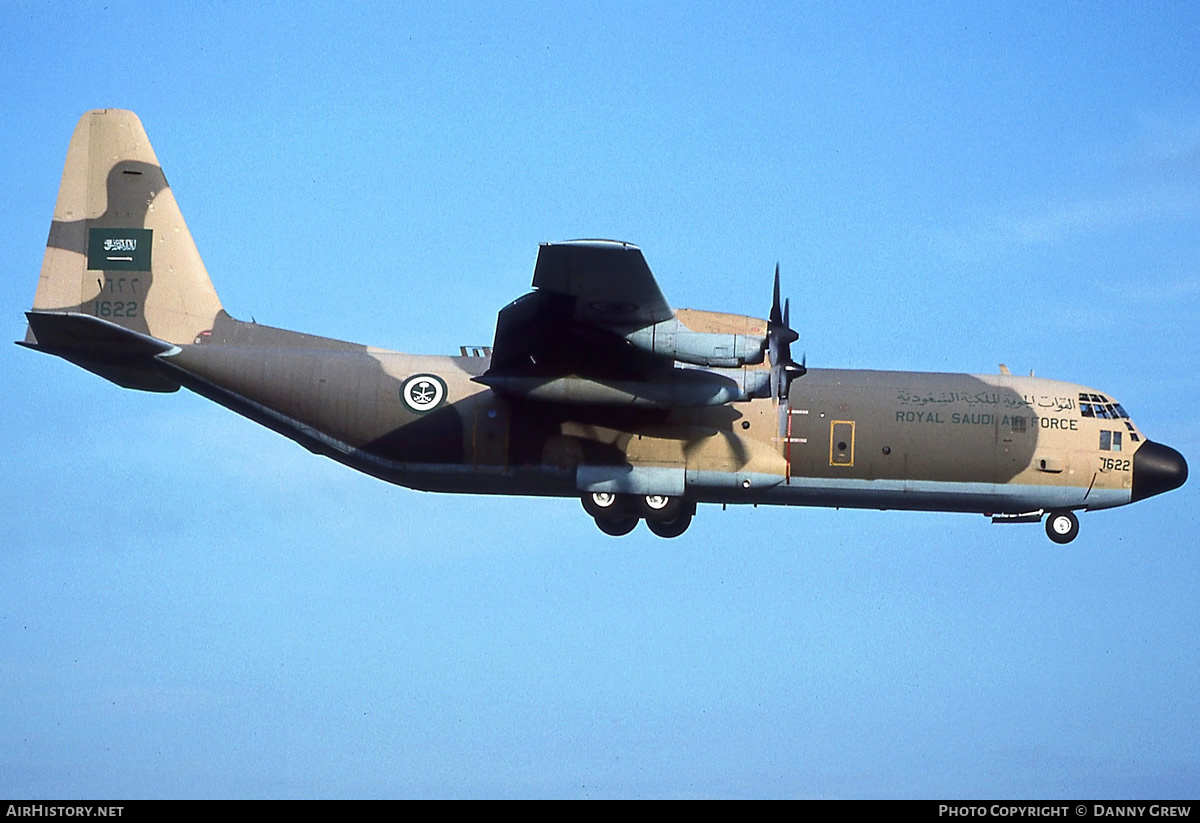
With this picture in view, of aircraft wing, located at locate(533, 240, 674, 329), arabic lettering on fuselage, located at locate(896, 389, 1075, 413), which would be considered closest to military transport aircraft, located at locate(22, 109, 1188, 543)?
arabic lettering on fuselage, located at locate(896, 389, 1075, 413)

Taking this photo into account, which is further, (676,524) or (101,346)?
(676,524)

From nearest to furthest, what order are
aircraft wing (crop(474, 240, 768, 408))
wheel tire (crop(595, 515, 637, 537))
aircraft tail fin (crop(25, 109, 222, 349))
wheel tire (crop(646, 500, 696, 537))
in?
aircraft wing (crop(474, 240, 768, 408)) < wheel tire (crop(595, 515, 637, 537)) < aircraft tail fin (crop(25, 109, 222, 349)) < wheel tire (crop(646, 500, 696, 537))

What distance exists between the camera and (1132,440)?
88.9ft

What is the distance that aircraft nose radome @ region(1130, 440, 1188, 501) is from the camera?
88.0 feet

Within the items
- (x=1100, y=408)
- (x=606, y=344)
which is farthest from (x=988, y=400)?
(x=606, y=344)

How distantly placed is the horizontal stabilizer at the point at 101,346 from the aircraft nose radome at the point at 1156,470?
18.6 meters

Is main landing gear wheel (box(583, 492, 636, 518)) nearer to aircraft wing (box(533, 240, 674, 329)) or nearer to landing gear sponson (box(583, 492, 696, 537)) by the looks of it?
landing gear sponson (box(583, 492, 696, 537))

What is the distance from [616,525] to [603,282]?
6898 mm

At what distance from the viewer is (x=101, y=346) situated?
26.1 m

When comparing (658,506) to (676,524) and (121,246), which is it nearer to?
(676,524)

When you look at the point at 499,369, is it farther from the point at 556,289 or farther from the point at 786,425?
the point at 786,425

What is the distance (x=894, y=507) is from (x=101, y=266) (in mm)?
16244

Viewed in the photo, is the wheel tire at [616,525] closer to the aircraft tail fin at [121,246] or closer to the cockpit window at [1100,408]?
the aircraft tail fin at [121,246]
